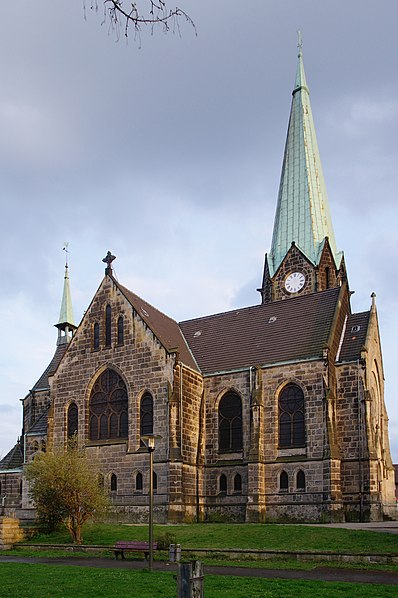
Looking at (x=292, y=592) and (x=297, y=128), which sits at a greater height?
(x=297, y=128)

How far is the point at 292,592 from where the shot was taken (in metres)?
15.9

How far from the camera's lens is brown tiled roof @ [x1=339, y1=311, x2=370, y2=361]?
4225 centimetres

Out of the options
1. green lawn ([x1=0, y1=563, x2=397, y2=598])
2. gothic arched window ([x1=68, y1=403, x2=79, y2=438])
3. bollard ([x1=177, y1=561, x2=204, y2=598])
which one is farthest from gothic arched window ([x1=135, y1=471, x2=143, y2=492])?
bollard ([x1=177, y1=561, x2=204, y2=598])

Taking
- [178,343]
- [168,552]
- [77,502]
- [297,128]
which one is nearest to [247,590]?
[168,552]

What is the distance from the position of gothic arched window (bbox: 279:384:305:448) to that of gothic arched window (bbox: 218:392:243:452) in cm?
301

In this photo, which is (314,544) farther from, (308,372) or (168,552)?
(308,372)

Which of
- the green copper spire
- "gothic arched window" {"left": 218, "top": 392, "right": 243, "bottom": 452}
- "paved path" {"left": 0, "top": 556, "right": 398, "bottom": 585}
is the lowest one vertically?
"paved path" {"left": 0, "top": 556, "right": 398, "bottom": 585}

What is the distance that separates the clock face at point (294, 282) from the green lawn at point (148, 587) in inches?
1559

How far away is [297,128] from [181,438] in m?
34.9

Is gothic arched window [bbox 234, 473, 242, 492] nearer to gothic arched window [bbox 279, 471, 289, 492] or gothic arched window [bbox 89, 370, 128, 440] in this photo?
gothic arched window [bbox 279, 471, 289, 492]

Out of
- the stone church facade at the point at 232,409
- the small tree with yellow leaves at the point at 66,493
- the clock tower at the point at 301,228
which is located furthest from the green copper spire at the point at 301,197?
the small tree with yellow leaves at the point at 66,493

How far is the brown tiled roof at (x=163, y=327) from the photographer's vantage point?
45.7 m

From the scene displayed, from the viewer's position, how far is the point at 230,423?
44594 mm

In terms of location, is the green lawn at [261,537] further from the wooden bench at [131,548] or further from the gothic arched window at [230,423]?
the gothic arched window at [230,423]
